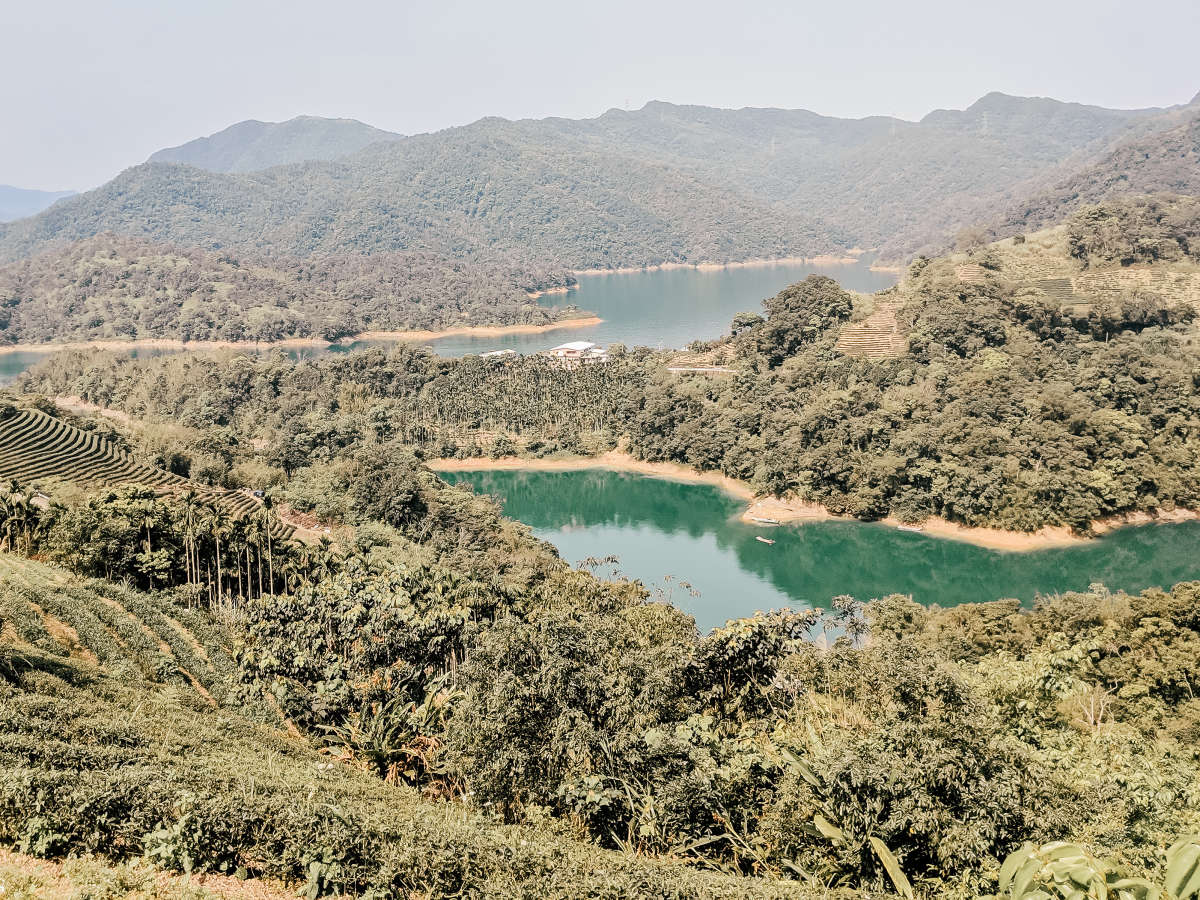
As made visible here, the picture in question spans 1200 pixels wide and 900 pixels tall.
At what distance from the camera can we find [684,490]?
5159cm

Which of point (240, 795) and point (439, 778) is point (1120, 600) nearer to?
point (439, 778)

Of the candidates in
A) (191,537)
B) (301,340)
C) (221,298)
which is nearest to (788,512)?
(191,537)

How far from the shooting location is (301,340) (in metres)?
112

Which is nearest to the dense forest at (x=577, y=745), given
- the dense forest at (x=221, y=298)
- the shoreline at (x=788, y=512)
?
the shoreline at (x=788, y=512)

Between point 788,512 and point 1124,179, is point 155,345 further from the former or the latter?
point 1124,179

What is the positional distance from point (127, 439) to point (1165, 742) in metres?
52.1

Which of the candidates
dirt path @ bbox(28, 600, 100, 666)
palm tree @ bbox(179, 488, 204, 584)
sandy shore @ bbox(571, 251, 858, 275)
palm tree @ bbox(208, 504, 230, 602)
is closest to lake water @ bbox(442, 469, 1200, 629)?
palm tree @ bbox(208, 504, 230, 602)

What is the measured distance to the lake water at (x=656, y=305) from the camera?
100812mm

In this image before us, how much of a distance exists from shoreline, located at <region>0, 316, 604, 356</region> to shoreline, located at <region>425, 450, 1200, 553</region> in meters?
57.1

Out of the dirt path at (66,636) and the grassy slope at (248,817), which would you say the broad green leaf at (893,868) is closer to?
the grassy slope at (248,817)

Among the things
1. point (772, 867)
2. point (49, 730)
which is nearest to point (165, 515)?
point (49, 730)

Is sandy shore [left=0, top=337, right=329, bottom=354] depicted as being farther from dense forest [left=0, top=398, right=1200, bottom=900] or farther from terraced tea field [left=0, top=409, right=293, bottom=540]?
dense forest [left=0, top=398, right=1200, bottom=900]

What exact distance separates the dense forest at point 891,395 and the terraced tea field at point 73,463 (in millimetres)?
7742

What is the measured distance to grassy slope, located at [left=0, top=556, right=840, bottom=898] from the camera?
793 centimetres
